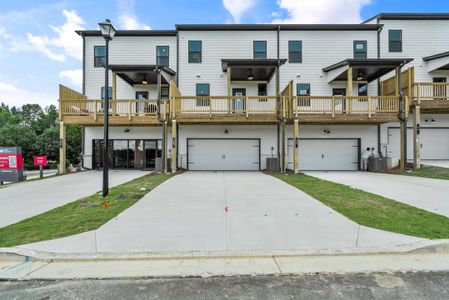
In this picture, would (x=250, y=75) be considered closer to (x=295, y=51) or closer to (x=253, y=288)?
(x=295, y=51)

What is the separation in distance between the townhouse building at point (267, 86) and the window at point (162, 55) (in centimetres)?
7

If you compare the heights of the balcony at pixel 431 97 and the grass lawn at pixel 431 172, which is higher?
the balcony at pixel 431 97

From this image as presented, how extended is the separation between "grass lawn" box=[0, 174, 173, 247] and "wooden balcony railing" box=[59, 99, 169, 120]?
8178 mm

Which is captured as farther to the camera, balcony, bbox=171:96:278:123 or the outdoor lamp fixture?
the outdoor lamp fixture

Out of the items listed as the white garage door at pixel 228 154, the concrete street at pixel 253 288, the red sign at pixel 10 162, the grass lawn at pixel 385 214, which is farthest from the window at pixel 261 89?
the concrete street at pixel 253 288

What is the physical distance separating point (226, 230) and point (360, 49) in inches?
687

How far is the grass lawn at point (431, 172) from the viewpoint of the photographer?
1129 cm

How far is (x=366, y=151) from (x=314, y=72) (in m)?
6.31

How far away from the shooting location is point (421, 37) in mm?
16578

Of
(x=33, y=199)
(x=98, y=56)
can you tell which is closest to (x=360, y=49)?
(x=98, y=56)

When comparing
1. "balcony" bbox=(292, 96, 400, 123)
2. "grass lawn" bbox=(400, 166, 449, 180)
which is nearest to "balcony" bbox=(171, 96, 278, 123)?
"balcony" bbox=(292, 96, 400, 123)

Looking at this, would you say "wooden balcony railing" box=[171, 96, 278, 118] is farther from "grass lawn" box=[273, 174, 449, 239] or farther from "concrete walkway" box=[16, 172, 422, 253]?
"concrete walkway" box=[16, 172, 422, 253]

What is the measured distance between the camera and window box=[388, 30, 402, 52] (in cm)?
1661

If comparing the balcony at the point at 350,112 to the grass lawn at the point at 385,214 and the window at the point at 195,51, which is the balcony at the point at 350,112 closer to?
the grass lawn at the point at 385,214
